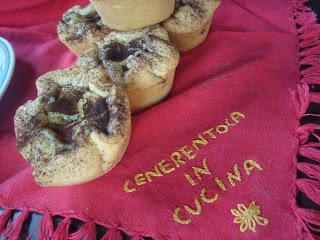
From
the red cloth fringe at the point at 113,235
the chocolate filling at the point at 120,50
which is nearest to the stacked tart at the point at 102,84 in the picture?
the chocolate filling at the point at 120,50

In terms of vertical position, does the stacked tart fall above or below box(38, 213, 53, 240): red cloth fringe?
above

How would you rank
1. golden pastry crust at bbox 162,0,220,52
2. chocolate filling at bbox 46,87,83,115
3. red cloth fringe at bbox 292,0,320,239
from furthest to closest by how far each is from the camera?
golden pastry crust at bbox 162,0,220,52 → chocolate filling at bbox 46,87,83,115 → red cloth fringe at bbox 292,0,320,239

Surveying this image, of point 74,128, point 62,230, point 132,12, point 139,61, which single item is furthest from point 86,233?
point 132,12

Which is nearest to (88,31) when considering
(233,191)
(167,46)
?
(167,46)

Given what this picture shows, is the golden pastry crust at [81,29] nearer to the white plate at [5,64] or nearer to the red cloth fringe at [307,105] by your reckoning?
the white plate at [5,64]

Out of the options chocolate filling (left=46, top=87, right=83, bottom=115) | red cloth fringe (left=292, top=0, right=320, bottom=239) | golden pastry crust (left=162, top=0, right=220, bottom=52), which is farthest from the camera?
golden pastry crust (left=162, top=0, right=220, bottom=52)

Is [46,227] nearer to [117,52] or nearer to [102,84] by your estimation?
[102,84]

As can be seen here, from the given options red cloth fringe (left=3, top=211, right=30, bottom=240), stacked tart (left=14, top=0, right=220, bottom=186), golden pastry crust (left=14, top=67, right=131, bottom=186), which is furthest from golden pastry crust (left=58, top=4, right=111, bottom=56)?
red cloth fringe (left=3, top=211, right=30, bottom=240)

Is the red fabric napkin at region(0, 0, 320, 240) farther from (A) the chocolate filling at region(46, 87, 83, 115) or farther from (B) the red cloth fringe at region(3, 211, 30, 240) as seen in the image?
(A) the chocolate filling at region(46, 87, 83, 115)
